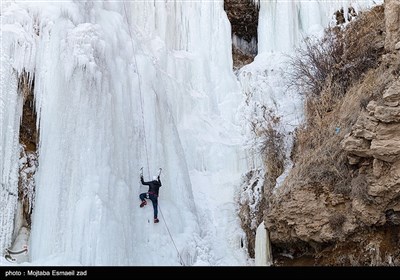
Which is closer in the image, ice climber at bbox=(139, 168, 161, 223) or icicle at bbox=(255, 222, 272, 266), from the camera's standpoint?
icicle at bbox=(255, 222, 272, 266)

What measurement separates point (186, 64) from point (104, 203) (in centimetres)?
649

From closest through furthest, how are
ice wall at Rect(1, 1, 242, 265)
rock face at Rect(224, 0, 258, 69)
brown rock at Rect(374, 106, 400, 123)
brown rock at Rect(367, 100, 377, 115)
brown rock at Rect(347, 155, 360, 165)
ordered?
brown rock at Rect(374, 106, 400, 123), brown rock at Rect(367, 100, 377, 115), brown rock at Rect(347, 155, 360, 165), ice wall at Rect(1, 1, 242, 265), rock face at Rect(224, 0, 258, 69)

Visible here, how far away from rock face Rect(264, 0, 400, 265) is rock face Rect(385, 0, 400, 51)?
2cm

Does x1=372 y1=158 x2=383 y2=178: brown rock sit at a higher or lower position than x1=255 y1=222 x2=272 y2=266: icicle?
higher

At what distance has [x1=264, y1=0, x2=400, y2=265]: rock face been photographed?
9.88 metres

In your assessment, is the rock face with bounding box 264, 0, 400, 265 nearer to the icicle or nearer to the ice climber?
the icicle

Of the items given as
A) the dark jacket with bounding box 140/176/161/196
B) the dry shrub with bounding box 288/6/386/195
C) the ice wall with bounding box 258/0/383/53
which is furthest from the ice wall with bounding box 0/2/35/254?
the ice wall with bounding box 258/0/383/53

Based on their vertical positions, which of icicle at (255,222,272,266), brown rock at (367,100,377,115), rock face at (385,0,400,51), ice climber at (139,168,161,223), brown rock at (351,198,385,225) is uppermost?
rock face at (385,0,400,51)

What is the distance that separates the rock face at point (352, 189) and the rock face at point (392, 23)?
Answer: 0.02 m

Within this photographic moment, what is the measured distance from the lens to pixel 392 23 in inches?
434

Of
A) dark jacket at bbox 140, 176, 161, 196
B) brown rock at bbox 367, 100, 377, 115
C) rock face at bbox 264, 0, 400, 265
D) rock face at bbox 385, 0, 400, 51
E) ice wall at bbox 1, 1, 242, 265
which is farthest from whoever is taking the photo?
dark jacket at bbox 140, 176, 161, 196

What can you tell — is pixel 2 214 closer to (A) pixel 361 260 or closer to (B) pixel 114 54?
(B) pixel 114 54

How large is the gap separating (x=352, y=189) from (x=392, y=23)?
322 cm

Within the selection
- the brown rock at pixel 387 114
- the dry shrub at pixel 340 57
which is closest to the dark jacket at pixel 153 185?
the dry shrub at pixel 340 57
